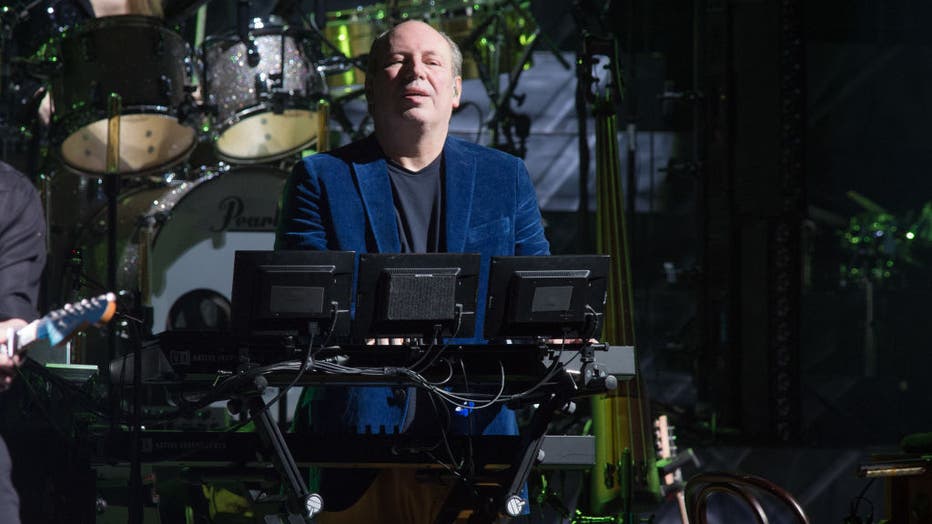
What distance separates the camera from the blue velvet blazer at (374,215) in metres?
3.08

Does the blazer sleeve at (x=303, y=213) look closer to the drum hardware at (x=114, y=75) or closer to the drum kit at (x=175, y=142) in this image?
the drum kit at (x=175, y=142)

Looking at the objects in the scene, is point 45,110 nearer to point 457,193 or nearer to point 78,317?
point 457,193

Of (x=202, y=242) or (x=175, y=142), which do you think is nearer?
(x=202, y=242)

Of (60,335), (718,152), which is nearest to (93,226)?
(718,152)

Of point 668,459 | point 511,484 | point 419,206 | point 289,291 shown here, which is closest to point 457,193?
point 419,206

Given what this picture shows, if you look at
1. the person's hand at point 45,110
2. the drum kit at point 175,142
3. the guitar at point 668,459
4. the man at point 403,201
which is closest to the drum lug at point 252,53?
the drum kit at point 175,142

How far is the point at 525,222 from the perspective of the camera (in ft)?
10.8

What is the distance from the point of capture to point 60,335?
2.70 metres

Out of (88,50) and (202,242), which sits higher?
(88,50)

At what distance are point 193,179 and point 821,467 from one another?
165 inches

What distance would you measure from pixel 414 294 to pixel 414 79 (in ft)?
2.34

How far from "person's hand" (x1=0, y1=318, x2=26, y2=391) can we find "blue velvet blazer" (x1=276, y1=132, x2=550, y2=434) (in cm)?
66


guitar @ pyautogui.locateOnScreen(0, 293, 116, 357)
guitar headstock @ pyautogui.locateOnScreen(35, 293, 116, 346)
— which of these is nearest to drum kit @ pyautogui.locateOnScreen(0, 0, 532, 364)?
guitar @ pyautogui.locateOnScreen(0, 293, 116, 357)

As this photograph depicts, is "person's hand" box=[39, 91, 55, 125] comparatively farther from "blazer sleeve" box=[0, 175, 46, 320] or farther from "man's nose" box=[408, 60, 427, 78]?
"man's nose" box=[408, 60, 427, 78]
